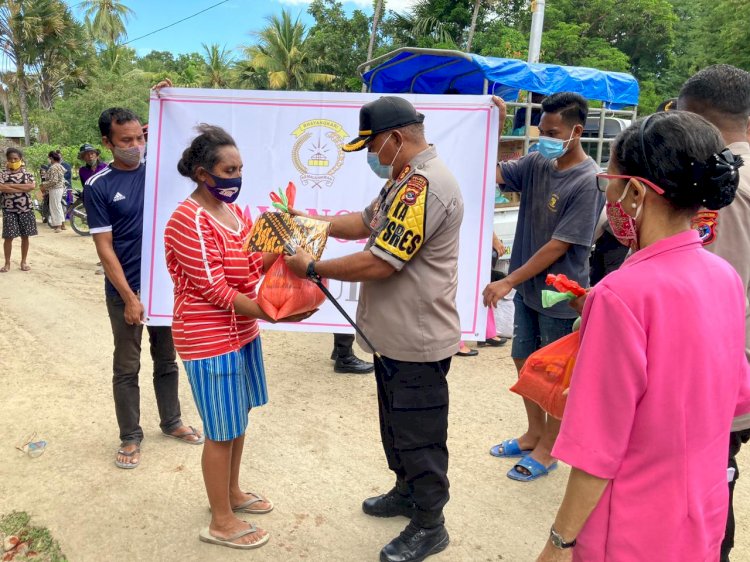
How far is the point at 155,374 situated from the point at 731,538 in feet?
10.4

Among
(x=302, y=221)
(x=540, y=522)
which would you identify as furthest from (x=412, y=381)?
(x=540, y=522)

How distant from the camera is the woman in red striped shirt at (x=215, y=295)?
8.06 feet

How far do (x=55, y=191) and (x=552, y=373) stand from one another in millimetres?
13641

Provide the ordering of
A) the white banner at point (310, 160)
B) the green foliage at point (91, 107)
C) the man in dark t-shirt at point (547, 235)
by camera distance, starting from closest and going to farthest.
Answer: the man in dark t-shirt at point (547, 235) < the white banner at point (310, 160) < the green foliage at point (91, 107)

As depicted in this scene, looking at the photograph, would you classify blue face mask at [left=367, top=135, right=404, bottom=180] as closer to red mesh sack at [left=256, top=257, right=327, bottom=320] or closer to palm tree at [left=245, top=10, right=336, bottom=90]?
red mesh sack at [left=256, top=257, right=327, bottom=320]

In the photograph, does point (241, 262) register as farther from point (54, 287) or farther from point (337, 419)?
point (54, 287)

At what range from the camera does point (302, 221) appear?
2.46 metres

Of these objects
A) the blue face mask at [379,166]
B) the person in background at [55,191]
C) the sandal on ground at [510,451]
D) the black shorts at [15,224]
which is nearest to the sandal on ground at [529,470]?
the sandal on ground at [510,451]

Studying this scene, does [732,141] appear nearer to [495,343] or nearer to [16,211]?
[495,343]

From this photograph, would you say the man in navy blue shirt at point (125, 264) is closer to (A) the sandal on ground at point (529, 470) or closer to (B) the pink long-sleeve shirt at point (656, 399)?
(A) the sandal on ground at point (529, 470)

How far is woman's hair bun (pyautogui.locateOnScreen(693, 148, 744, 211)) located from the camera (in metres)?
1.26

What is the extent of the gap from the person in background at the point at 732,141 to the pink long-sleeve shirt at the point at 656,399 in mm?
588

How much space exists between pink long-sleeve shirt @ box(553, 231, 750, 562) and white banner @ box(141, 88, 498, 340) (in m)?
2.40

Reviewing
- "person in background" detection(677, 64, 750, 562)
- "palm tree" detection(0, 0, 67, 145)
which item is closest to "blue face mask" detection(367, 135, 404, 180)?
"person in background" detection(677, 64, 750, 562)
